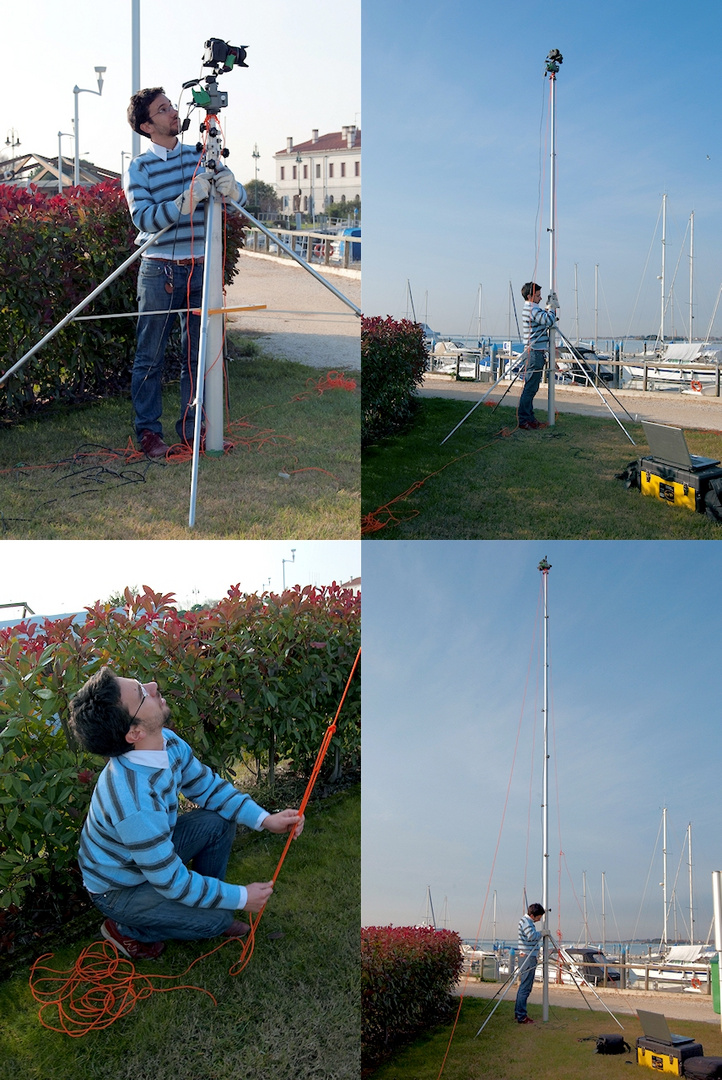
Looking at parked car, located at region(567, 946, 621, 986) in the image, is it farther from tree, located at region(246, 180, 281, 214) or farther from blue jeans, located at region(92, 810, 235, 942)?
tree, located at region(246, 180, 281, 214)

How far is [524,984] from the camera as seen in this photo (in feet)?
15.7

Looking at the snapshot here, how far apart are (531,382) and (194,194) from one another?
11.3ft

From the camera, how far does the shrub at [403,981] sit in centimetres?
368

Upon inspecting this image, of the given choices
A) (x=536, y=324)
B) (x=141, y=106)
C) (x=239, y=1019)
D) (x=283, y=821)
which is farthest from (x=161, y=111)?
(x=239, y=1019)

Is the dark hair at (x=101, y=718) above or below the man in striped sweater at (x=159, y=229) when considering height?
below

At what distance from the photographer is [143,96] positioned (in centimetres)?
495

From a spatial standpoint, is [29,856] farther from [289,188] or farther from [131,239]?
[289,188]

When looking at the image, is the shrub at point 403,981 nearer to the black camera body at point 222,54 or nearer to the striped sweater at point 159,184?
the striped sweater at point 159,184

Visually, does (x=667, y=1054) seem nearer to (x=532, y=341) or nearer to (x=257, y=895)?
(x=257, y=895)

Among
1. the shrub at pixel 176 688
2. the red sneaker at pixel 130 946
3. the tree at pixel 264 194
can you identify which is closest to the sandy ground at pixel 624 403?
the shrub at pixel 176 688

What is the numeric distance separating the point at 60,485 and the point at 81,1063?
3.30m

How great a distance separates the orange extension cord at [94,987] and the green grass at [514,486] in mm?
2618

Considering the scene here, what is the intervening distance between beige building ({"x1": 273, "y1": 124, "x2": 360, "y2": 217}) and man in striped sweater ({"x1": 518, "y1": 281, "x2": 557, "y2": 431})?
1471 inches

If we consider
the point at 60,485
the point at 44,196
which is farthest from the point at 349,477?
the point at 44,196
